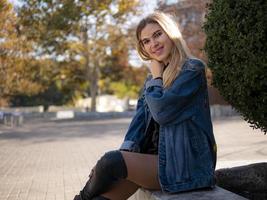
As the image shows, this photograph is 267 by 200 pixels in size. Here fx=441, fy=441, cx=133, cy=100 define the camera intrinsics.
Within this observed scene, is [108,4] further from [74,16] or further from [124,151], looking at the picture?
[124,151]

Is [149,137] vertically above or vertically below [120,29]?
below

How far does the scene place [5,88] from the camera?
28.9 m

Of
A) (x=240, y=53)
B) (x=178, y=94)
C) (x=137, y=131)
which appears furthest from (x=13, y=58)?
(x=178, y=94)

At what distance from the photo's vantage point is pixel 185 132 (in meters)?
2.91

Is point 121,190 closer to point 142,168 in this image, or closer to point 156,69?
point 142,168

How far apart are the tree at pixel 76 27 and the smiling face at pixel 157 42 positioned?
85.5 feet

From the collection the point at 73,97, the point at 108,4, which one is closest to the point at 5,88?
the point at 108,4

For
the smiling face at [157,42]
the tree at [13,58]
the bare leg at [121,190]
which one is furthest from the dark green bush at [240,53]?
the tree at [13,58]

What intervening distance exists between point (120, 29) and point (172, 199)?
2916 centimetres

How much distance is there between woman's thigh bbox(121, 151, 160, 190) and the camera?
301 centimetres

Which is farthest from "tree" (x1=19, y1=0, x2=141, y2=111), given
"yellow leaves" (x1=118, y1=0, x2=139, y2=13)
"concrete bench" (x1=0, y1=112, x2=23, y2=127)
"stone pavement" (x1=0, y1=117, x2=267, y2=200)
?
"stone pavement" (x1=0, y1=117, x2=267, y2=200)

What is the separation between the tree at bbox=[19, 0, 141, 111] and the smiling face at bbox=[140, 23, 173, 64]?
26.1 metres

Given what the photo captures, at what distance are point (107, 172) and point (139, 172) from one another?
0.22 meters

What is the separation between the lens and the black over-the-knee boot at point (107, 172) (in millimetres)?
2967
